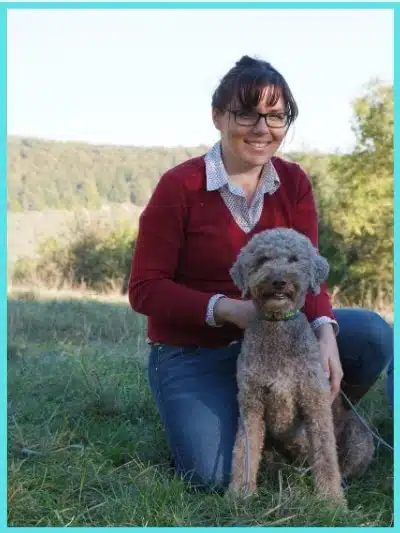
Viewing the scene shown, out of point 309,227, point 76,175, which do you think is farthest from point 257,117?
point 76,175

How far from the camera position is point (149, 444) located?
3.75 m

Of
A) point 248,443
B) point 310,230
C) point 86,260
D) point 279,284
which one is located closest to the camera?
point 279,284

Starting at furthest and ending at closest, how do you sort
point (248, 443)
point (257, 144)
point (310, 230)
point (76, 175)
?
1. point (76, 175)
2. point (310, 230)
3. point (257, 144)
4. point (248, 443)

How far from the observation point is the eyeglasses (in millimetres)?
3361

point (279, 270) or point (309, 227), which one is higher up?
point (309, 227)

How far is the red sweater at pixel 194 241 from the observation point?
11.5 feet

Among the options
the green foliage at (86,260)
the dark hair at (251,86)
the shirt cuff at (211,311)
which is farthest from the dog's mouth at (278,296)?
the green foliage at (86,260)

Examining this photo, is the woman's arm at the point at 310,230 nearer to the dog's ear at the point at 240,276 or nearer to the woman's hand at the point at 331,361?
the woman's hand at the point at 331,361

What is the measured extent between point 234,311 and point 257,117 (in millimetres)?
935

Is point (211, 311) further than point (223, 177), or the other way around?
point (223, 177)

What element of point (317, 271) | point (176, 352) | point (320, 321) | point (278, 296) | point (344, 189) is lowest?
point (176, 352)

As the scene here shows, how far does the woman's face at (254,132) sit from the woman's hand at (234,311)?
0.72 m

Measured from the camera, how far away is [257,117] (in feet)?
11.0

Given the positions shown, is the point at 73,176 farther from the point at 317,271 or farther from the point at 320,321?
the point at 317,271
